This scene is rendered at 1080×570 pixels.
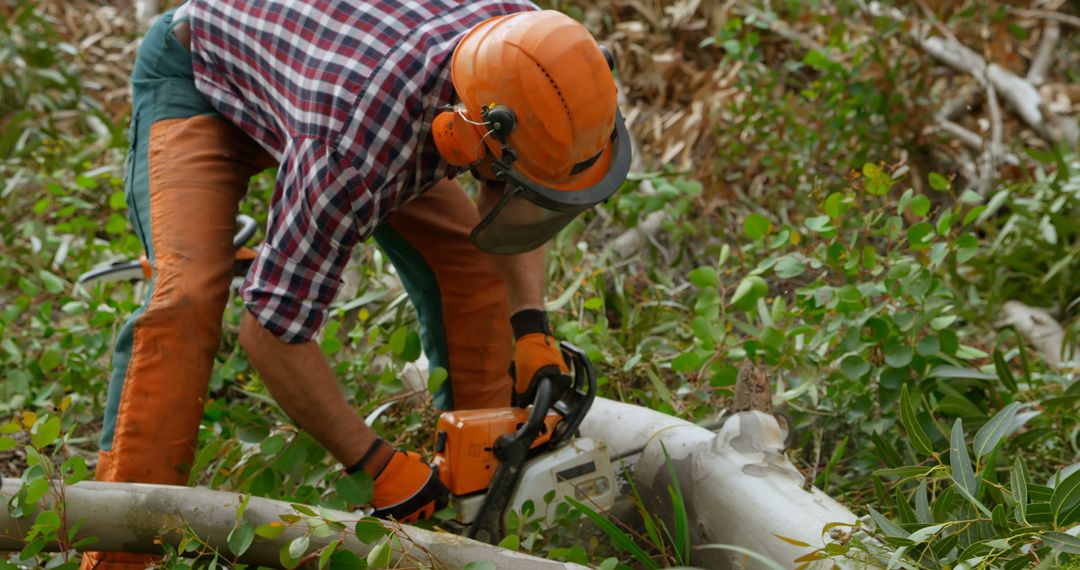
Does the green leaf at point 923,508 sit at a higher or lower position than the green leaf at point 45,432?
lower

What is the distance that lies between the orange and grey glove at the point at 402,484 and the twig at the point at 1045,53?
4055 mm

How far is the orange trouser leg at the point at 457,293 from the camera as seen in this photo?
10.0 feet

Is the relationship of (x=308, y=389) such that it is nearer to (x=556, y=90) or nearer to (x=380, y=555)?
(x=380, y=555)

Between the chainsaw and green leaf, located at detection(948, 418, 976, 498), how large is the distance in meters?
0.91

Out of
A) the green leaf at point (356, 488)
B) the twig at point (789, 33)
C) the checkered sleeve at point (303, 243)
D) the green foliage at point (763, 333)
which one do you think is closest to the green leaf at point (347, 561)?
the green foliage at point (763, 333)

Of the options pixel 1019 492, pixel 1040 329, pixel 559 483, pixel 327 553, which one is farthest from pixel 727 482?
pixel 1040 329

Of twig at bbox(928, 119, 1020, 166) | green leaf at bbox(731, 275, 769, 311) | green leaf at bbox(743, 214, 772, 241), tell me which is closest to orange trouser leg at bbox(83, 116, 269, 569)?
green leaf at bbox(731, 275, 769, 311)

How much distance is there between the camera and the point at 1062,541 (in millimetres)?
1667

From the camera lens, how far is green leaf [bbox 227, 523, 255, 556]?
6.76 ft

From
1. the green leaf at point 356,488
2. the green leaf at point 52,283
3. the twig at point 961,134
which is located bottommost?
the green leaf at point 52,283

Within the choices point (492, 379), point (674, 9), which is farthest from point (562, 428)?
point (674, 9)

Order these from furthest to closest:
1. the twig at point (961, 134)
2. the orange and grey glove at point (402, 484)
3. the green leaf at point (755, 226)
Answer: the twig at point (961, 134) < the green leaf at point (755, 226) < the orange and grey glove at point (402, 484)

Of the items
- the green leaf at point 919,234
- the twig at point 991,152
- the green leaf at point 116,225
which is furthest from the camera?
the twig at point 991,152

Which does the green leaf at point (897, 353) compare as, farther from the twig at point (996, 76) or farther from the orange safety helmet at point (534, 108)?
the twig at point (996, 76)
